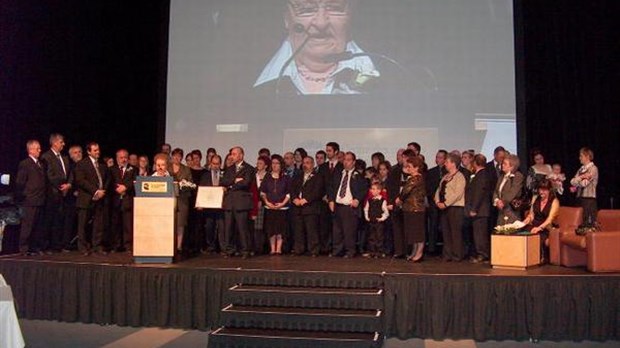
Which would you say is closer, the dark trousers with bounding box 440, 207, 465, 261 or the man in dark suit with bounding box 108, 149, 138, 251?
the dark trousers with bounding box 440, 207, 465, 261

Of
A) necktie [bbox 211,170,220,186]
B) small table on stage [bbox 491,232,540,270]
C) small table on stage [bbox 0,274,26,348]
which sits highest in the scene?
necktie [bbox 211,170,220,186]

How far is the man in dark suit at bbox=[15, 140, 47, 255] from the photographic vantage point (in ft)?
24.0

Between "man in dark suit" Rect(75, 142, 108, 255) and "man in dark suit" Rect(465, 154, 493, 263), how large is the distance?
472 cm

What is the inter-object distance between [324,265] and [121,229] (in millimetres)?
3359

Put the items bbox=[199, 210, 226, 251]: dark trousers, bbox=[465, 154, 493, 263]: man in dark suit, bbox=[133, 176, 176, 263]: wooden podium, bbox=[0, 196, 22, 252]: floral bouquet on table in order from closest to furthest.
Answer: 1. bbox=[133, 176, 176, 263]: wooden podium
2. bbox=[465, 154, 493, 263]: man in dark suit
3. bbox=[0, 196, 22, 252]: floral bouquet on table
4. bbox=[199, 210, 226, 251]: dark trousers

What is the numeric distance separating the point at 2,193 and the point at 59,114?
5.44 ft

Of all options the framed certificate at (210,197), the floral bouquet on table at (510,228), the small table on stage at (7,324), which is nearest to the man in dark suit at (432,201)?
the floral bouquet on table at (510,228)

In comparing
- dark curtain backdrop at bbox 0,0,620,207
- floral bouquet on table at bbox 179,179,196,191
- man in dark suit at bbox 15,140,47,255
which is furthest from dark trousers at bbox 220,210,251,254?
dark curtain backdrop at bbox 0,0,620,207

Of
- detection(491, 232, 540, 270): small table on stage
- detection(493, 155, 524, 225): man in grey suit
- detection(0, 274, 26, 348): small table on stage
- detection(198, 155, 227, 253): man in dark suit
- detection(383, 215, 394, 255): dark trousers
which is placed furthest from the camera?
detection(383, 215, 394, 255): dark trousers

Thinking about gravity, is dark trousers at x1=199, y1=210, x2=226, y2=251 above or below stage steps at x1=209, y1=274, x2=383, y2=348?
above

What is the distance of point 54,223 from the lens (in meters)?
7.83

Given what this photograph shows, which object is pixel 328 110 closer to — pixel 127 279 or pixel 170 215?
pixel 170 215

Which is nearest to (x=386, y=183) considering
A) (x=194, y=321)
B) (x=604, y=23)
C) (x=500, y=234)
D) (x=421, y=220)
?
(x=421, y=220)

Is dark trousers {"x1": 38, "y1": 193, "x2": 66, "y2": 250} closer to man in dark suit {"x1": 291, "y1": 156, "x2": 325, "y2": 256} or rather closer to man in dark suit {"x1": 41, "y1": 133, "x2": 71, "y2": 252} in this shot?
man in dark suit {"x1": 41, "y1": 133, "x2": 71, "y2": 252}
